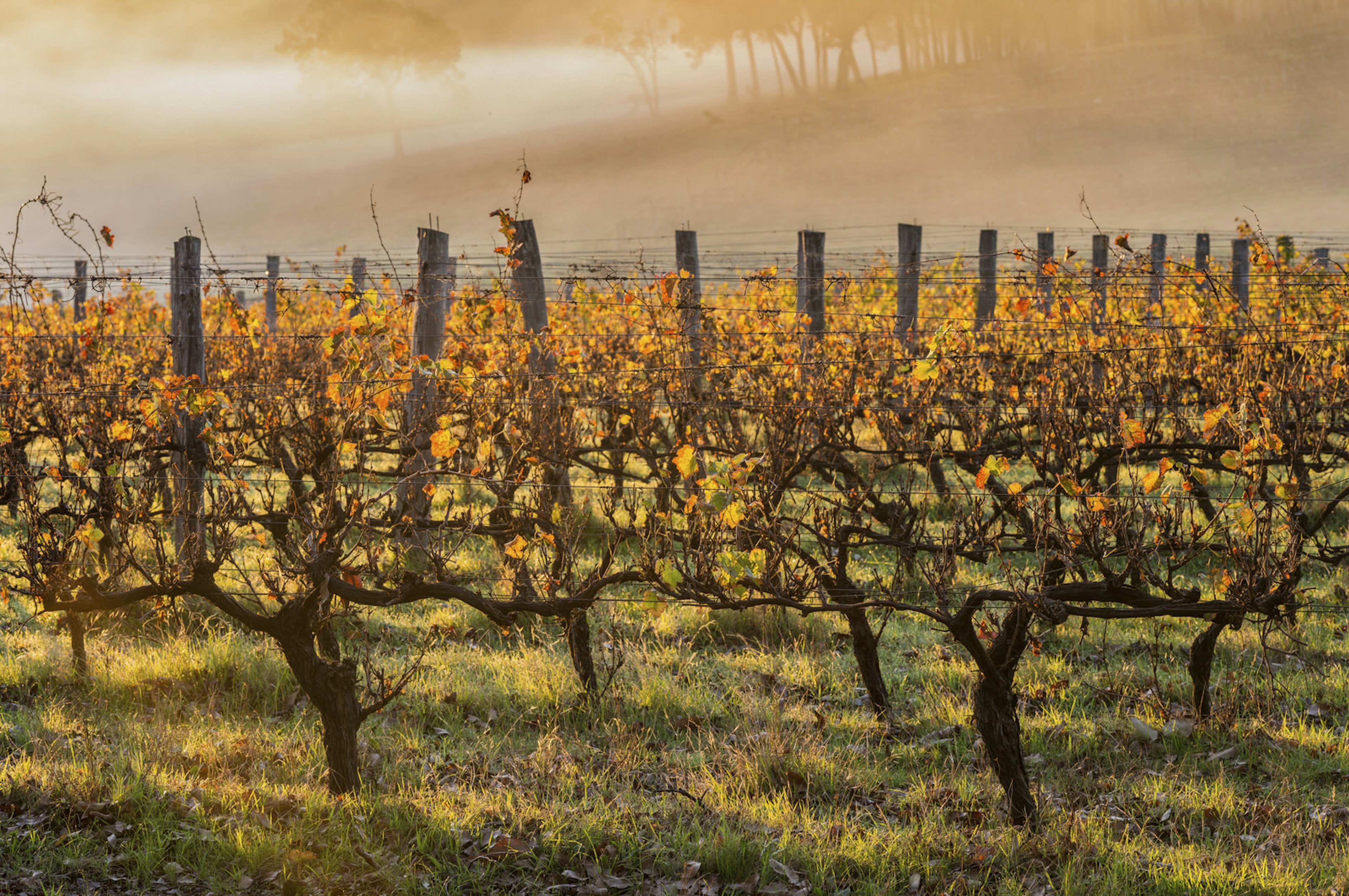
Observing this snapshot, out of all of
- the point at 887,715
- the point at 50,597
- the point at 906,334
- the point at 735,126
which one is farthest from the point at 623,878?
the point at 735,126

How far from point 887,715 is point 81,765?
12.1 feet

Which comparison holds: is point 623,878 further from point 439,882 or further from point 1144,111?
point 1144,111

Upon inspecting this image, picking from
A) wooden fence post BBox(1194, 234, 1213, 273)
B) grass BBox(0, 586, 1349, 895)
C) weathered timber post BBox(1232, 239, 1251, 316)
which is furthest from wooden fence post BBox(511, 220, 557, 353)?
wooden fence post BBox(1194, 234, 1213, 273)

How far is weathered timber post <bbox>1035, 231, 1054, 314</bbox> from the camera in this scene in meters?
6.41

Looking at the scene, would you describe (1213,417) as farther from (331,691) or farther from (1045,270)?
(331,691)

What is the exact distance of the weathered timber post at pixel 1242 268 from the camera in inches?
539

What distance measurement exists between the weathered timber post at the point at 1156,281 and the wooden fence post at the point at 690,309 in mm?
3354

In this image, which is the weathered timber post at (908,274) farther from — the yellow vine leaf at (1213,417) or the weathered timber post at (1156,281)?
the yellow vine leaf at (1213,417)

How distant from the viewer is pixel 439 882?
3811mm

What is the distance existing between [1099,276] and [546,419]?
3321mm

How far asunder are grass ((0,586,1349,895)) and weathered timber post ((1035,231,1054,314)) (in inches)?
90.5

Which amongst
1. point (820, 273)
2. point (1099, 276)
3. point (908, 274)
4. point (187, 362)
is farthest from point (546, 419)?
point (908, 274)

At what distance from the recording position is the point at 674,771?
15.8 ft

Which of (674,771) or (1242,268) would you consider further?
(1242,268)
